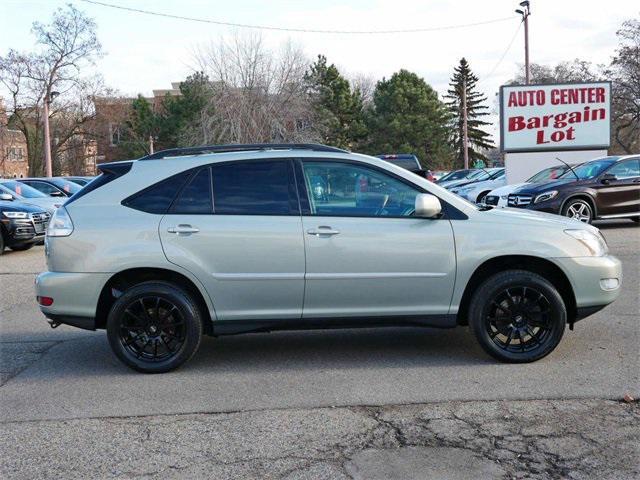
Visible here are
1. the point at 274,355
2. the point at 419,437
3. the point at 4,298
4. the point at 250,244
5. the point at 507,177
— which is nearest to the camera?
the point at 419,437

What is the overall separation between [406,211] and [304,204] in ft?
2.67

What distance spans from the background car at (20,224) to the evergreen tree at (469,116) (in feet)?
226

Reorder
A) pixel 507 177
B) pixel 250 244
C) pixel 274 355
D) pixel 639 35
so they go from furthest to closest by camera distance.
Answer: pixel 639 35 < pixel 507 177 < pixel 274 355 < pixel 250 244

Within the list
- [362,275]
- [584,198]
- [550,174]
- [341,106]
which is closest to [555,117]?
[550,174]

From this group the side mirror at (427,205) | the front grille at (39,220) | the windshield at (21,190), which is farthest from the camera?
the windshield at (21,190)

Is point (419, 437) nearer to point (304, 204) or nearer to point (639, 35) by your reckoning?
point (304, 204)

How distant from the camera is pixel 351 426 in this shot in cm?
418

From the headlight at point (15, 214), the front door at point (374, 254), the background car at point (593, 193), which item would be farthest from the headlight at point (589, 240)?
the headlight at point (15, 214)

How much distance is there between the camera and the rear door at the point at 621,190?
14.2m

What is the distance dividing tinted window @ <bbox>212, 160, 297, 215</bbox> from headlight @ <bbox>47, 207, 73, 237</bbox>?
1141mm

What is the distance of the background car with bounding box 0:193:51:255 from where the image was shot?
13477 millimetres

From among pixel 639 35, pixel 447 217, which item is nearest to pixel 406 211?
pixel 447 217

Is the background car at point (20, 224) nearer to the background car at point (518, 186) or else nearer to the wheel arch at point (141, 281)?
the wheel arch at point (141, 281)

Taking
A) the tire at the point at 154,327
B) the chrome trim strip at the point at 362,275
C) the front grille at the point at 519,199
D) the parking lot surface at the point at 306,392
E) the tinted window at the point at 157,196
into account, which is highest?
the tinted window at the point at 157,196
